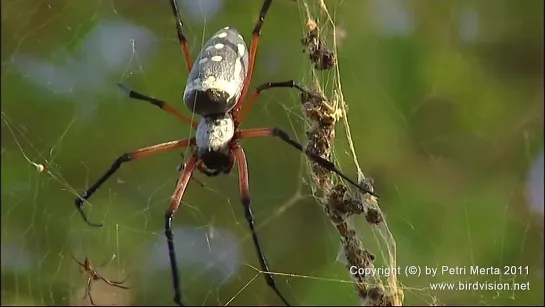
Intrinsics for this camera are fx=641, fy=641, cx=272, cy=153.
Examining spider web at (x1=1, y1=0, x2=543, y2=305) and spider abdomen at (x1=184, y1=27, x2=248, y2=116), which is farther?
spider web at (x1=1, y1=0, x2=543, y2=305)

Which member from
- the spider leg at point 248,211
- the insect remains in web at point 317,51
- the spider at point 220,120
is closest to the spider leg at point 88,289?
the spider at point 220,120

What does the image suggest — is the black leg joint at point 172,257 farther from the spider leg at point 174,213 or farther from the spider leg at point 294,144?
the spider leg at point 294,144

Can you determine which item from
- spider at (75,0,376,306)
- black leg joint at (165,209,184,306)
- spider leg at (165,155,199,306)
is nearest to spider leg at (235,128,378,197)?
spider at (75,0,376,306)

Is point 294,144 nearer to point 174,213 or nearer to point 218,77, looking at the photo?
point 218,77

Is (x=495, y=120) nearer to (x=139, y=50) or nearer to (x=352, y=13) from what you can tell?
(x=352, y=13)

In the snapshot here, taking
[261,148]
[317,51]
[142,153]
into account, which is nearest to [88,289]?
[142,153]

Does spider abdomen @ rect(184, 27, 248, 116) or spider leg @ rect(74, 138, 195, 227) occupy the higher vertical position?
spider abdomen @ rect(184, 27, 248, 116)

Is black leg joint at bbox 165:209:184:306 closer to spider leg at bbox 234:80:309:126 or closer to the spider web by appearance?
spider leg at bbox 234:80:309:126
